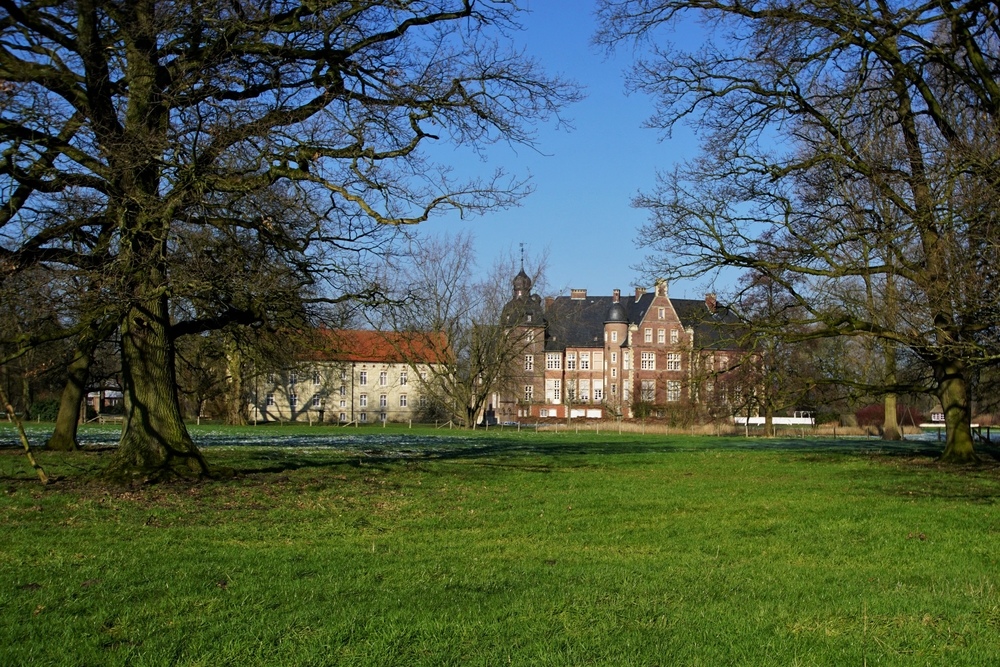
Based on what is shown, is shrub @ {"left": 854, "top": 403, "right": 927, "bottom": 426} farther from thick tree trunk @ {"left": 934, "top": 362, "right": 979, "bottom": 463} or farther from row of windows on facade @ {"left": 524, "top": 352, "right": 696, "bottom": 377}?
thick tree trunk @ {"left": 934, "top": 362, "right": 979, "bottom": 463}

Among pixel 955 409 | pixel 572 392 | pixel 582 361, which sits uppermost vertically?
pixel 582 361

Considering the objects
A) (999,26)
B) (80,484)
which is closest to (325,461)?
(80,484)

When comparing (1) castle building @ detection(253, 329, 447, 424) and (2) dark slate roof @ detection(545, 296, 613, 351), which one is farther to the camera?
(2) dark slate roof @ detection(545, 296, 613, 351)

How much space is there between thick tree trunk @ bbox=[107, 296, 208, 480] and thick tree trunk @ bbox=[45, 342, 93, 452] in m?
6.04

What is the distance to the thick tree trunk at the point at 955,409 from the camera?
70.5 ft

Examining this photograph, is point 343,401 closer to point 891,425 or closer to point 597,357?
point 597,357

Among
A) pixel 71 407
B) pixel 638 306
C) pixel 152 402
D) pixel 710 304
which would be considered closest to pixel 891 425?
pixel 710 304

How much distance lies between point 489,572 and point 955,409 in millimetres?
17264

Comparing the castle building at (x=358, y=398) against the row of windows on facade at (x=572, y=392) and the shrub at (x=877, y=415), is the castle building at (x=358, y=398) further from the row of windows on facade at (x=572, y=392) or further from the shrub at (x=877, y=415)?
the shrub at (x=877, y=415)

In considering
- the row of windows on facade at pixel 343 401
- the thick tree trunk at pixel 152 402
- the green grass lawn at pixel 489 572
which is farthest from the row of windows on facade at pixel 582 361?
the thick tree trunk at pixel 152 402

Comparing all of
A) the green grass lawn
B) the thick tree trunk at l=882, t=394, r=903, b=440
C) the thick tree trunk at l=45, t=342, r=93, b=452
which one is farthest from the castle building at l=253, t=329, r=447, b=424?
the green grass lawn

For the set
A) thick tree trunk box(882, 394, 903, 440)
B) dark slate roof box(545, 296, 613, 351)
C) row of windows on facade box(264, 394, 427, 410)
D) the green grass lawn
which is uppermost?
dark slate roof box(545, 296, 613, 351)

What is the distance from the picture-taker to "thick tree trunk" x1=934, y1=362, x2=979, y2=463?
21.5m

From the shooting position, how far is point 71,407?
70.2 feet
